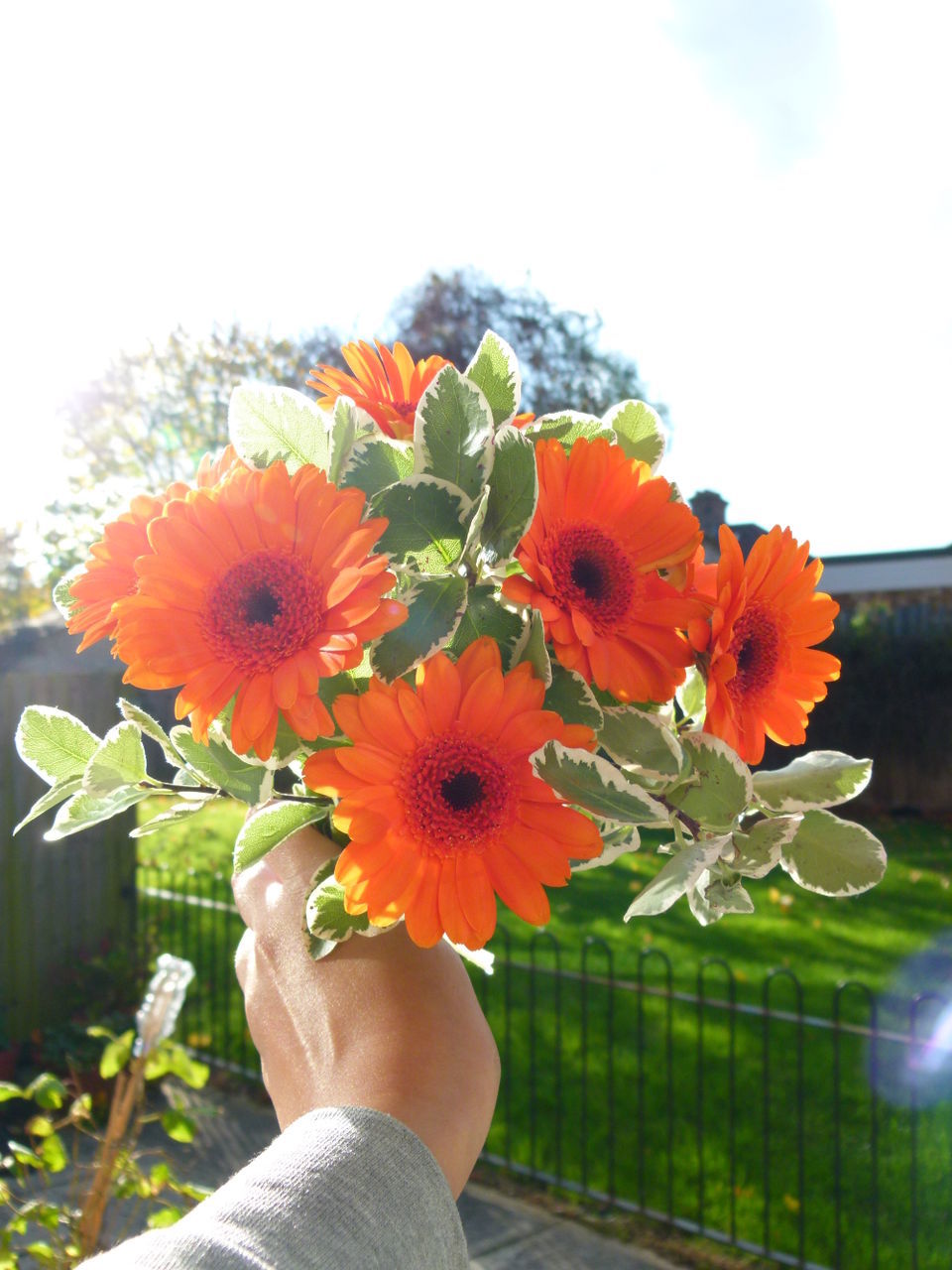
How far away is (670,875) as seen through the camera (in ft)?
2.42

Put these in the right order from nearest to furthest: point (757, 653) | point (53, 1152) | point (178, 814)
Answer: point (757, 653) → point (178, 814) → point (53, 1152)

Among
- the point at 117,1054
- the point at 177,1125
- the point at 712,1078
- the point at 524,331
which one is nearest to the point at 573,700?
the point at 177,1125

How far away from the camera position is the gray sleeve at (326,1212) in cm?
67

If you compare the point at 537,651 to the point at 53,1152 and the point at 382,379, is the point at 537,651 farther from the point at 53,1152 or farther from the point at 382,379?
the point at 53,1152

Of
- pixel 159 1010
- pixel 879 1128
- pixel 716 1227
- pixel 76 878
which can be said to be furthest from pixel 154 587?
pixel 76 878

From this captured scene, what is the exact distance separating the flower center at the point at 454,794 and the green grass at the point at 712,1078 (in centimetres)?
357

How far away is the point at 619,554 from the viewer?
0.76 m

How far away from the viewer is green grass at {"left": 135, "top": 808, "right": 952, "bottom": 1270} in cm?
416

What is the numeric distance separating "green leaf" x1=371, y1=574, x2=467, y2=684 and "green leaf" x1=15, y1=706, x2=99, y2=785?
35 cm

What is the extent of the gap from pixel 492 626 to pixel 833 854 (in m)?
0.35

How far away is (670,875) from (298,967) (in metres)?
0.44

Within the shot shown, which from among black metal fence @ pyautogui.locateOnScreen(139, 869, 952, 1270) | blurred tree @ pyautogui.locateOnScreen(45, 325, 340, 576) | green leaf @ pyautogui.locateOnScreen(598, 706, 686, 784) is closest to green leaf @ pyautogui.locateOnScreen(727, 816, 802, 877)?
green leaf @ pyautogui.locateOnScreen(598, 706, 686, 784)

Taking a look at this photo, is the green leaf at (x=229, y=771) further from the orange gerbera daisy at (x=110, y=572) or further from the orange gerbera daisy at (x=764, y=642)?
the orange gerbera daisy at (x=764, y=642)

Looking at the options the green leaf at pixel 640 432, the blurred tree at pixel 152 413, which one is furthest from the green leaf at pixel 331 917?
the blurred tree at pixel 152 413
